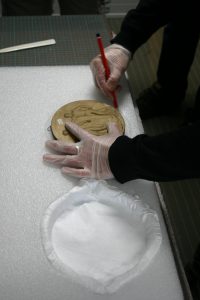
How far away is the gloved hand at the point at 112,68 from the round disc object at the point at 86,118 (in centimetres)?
6

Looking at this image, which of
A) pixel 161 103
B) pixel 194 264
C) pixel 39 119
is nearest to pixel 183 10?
pixel 161 103

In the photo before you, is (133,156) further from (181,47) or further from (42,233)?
(181,47)

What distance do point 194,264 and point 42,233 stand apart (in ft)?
2.14

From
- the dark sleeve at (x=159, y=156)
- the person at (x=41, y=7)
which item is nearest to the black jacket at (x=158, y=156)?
the dark sleeve at (x=159, y=156)

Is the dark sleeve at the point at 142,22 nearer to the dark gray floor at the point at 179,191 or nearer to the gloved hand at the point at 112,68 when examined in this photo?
the gloved hand at the point at 112,68

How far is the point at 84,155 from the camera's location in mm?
789

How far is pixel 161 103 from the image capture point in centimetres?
165

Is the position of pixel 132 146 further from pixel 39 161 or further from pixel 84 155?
pixel 39 161

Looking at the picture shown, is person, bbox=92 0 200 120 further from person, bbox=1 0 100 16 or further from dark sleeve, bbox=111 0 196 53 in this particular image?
person, bbox=1 0 100 16

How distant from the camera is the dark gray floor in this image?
50.9 inches

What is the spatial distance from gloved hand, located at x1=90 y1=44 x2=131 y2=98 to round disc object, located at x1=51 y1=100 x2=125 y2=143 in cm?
6

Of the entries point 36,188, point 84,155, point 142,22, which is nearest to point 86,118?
point 84,155

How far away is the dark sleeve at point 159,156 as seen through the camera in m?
0.68

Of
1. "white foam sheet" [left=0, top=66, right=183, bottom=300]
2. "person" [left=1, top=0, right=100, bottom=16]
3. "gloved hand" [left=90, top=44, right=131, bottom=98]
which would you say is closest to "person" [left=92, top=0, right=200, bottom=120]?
"gloved hand" [left=90, top=44, right=131, bottom=98]
